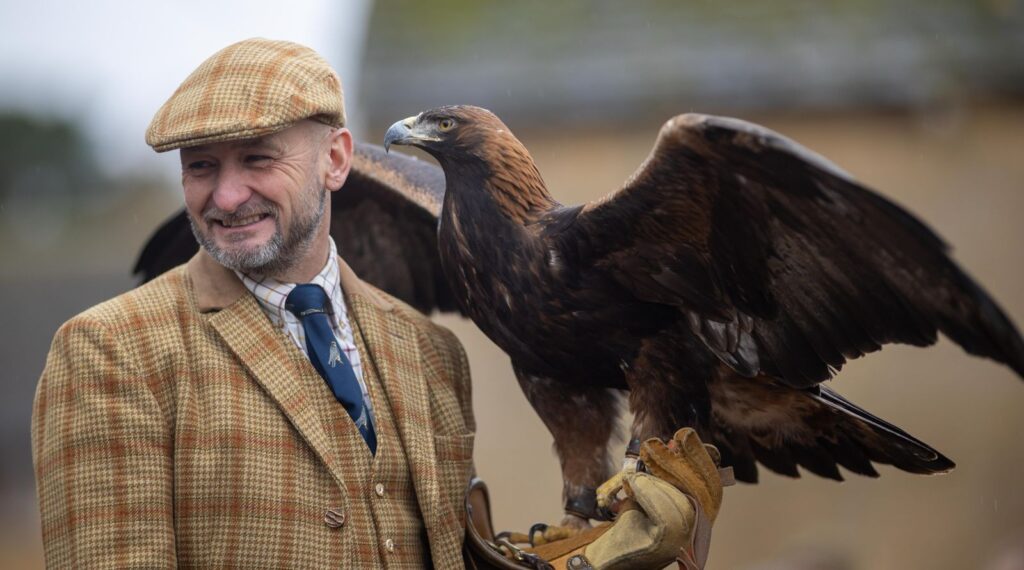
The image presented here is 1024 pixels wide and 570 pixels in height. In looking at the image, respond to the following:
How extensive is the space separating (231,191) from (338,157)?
0.34 m

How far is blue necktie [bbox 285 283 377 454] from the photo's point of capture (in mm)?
2576

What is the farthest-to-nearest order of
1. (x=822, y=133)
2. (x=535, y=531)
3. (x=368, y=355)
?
1. (x=822, y=133)
2. (x=535, y=531)
3. (x=368, y=355)

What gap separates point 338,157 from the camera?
9.02 ft

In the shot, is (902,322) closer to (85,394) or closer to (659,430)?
(659,430)

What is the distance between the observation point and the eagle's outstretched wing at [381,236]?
10.8 ft

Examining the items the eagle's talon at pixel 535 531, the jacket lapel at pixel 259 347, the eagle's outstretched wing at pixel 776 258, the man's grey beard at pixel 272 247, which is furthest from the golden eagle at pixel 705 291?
the jacket lapel at pixel 259 347

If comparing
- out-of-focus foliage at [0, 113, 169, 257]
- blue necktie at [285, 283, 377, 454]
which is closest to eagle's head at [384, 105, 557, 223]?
blue necktie at [285, 283, 377, 454]

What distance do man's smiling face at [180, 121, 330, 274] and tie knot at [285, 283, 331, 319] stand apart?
0.08 metres

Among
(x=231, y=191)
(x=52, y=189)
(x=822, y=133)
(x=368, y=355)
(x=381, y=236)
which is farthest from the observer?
(x=52, y=189)

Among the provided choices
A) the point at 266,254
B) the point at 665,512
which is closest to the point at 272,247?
the point at 266,254

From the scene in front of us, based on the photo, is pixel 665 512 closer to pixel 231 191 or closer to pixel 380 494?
pixel 380 494

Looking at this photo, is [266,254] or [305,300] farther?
[305,300]

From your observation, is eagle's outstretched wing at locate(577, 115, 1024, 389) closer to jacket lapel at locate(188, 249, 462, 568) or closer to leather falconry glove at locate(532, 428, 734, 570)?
leather falconry glove at locate(532, 428, 734, 570)

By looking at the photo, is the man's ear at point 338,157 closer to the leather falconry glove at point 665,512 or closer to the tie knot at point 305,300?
the tie knot at point 305,300
